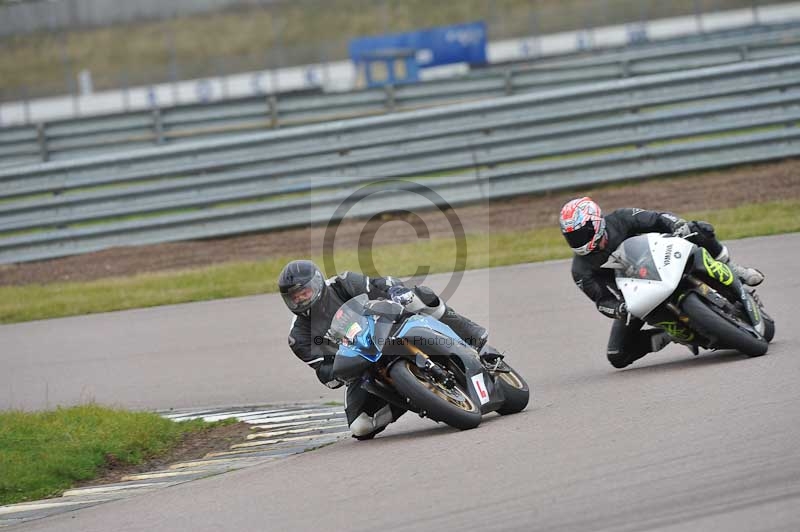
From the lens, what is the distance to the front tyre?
7582 millimetres

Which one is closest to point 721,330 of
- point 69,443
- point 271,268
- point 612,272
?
point 612,272

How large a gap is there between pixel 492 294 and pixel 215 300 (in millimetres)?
3984

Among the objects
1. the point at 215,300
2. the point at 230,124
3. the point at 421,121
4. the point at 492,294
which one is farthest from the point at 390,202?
the point at 230,124

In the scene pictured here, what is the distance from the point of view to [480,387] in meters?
8.00

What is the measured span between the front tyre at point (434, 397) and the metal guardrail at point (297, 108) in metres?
15.1

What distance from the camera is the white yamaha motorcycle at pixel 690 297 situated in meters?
8.55

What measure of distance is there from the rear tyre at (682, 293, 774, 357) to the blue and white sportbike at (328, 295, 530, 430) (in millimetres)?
1506

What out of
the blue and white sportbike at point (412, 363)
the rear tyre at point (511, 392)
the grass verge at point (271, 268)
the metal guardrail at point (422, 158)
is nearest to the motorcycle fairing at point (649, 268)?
the rear tyre at point (511, 392)

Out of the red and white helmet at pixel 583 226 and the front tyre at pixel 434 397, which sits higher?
the red and white helmet at pixel 583 226

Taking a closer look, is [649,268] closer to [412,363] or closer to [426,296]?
[426,296]

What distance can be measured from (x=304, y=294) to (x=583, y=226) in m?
2.27

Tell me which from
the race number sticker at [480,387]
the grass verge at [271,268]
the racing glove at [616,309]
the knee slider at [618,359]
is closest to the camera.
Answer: the race number sticker at [480,387]

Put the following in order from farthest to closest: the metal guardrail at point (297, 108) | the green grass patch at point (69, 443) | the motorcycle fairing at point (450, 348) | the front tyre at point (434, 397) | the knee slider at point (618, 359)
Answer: the metal guardrail at point (297, 108), the knee slider at point (618, 359), the green grass patch at point (69, 443), the motorcycle fairing at point (450, 348), the front tyre at point (434, 397)

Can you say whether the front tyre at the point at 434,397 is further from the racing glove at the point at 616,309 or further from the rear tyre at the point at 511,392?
the racing glove at the point at 616,309
